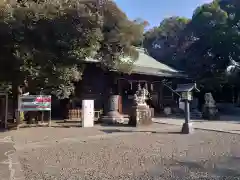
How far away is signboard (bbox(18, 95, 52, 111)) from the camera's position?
12.1 metres

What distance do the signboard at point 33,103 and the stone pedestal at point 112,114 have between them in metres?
3.47

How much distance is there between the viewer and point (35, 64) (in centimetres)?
1032

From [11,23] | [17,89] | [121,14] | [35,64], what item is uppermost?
[121,14]

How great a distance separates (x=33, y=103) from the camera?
12.4 meters

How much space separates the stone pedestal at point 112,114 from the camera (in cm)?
1431

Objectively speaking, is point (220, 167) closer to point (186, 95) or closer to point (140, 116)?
point (186, 95)

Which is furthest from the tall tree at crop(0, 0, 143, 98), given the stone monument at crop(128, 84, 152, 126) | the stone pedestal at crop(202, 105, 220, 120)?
the stone pedestal at crop(202, 105, 220, 120)

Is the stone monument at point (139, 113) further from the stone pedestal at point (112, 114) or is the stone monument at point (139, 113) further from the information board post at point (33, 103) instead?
the information board post at point (33, 103)

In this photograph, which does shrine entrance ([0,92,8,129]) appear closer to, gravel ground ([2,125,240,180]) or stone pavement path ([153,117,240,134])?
gravel ground ([2,125,240,180])

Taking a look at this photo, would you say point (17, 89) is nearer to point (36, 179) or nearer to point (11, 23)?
point (11, 23)

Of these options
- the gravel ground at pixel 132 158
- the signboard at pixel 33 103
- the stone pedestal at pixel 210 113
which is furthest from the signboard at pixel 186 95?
the stone pedestal at pixel 210 113

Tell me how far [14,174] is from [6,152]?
2.39 m

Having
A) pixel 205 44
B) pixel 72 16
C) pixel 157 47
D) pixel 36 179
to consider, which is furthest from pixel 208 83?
pixel 36 179

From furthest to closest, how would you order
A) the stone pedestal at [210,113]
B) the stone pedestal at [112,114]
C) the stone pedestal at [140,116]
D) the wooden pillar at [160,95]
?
1. the wooden pillar at [160,95]
2. the stone pedestal at [210,113]
3. the stone pedestal at [112,114]
4. the stone pedestal at [140,116]
